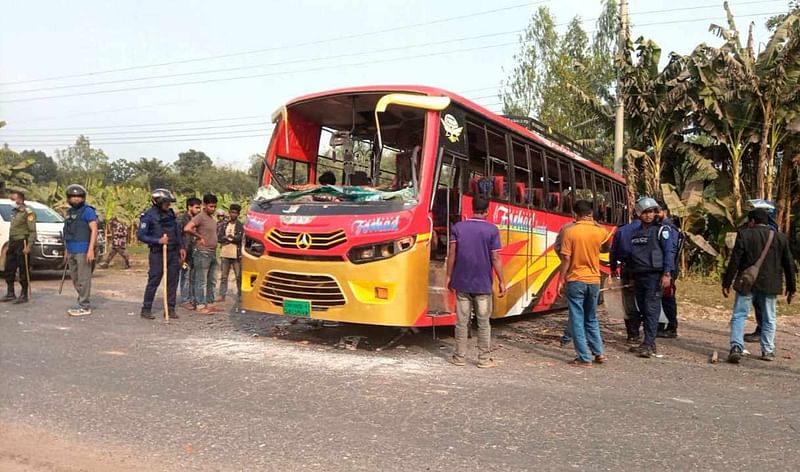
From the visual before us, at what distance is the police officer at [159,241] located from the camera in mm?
8773

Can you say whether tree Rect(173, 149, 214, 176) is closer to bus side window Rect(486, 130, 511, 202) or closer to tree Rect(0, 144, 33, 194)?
tree Rect(0, 144, 33, 194)

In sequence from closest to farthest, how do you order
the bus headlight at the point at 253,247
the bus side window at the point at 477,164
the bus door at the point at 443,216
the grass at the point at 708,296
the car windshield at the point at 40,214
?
the bus door at the point at 443,216, the bus headlight at the point at 253,247, the bus side window at the point at 477,164, the grass at the point at 708,296, the car windshield at the point at 40,214

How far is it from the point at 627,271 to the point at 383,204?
135 inches

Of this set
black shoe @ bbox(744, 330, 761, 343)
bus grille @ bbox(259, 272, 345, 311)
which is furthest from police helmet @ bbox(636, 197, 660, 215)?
bus grille @ bbox(259, 272, 345, 311)

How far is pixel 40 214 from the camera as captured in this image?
48.4ft

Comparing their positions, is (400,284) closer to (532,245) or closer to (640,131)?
(532,245)

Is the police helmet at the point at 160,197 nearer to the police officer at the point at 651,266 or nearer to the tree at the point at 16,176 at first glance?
the police officer at the point at 651,266

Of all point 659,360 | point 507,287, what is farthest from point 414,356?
point 659,360

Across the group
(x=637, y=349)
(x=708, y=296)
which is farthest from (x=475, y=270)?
(x=708, y=296)

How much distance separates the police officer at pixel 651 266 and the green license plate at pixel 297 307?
3943 mm

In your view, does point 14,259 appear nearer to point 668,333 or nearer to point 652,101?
point 668,333

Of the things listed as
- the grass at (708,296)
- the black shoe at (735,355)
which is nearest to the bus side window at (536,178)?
the black shoe at (735,355)

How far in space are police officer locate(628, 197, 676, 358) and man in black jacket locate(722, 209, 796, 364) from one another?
74 cm

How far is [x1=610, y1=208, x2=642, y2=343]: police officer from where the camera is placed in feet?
25.4
